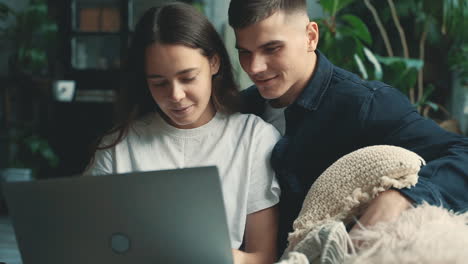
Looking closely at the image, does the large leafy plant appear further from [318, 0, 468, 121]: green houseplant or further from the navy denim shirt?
the navy denim shirt

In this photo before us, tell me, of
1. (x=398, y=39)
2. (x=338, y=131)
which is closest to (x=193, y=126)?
(x=338, y=131)

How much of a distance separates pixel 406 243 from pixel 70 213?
59cm

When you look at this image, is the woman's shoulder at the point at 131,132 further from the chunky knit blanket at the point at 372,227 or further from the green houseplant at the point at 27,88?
the green houseplant at the point at 27,88

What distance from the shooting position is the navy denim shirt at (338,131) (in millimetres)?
1272

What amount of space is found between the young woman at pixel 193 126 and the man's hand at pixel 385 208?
13.4 inches

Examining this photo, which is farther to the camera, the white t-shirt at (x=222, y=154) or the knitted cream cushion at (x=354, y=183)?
the white t-shirt at (x=222, y=154)

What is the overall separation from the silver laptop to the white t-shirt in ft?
1.20

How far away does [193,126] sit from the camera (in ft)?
4.74

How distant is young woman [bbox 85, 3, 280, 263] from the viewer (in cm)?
130

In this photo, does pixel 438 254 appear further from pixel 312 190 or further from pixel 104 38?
pixel 104 38

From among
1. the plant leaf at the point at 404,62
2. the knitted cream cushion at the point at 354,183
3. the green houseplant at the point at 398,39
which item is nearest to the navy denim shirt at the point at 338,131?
the knitted cream cushion at the point at 354,183

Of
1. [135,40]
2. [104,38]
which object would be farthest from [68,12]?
[135,40]

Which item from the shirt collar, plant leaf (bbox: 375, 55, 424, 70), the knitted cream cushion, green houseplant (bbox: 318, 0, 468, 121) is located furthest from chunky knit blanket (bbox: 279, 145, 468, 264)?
plant leaf (bbox: 375, 55, 424, 70)

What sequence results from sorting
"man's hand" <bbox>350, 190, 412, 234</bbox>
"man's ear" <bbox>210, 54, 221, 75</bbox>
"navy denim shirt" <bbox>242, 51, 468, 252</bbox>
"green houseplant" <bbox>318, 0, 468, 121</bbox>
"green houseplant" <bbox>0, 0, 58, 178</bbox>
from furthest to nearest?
"green houseplant" <bbox>0, 0, 58, 178</bbox>, "green houseplant" <bbox>318, 0, 468, 121</bbox>, "man's ear" <bbox>210, 54, 221, 75</bbox>, "navy denim shirt" <bbox>242, 51, 468, 252</bbox>, "man's hand" <bbox>350, 190, 412, 234</bbox>
